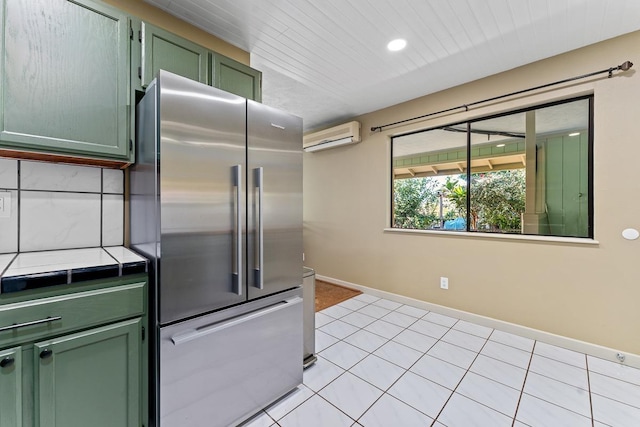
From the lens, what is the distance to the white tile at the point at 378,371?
6.26 feet

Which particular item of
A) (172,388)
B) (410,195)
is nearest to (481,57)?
(410,195)

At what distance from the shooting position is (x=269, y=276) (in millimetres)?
1615

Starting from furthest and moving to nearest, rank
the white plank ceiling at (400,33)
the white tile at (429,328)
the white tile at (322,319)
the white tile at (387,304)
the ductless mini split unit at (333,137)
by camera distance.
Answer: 1. the ductless mini split unit at (333,137)
2. the white tile at (387,304)
3. the white tile at (322,319)
4. the white tile at (429,328)
5. the white plank ceiling at (400,33)

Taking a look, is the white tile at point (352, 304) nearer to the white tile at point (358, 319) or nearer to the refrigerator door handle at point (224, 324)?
the white tile at point (358, 319)

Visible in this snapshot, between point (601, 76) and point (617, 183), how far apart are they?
2.86 feet

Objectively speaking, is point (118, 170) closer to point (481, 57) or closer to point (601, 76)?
point (481, 57)

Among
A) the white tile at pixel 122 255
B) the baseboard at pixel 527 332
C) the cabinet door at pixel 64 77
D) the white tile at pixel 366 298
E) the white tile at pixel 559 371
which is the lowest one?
the white tile at pixel 559 371

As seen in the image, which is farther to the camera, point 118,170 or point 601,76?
point 601,76

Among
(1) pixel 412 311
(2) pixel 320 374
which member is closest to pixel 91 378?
(2) pixel 320 374

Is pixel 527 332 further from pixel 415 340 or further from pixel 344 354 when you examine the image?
pixel 344 354

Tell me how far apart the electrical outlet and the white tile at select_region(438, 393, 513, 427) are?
2.65 meters

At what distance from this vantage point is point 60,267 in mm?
1110

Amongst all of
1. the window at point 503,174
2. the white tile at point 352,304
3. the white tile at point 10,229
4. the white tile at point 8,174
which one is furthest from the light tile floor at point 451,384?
the white tile at point 8,174

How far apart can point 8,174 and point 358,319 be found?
Result: 292 centimetres
